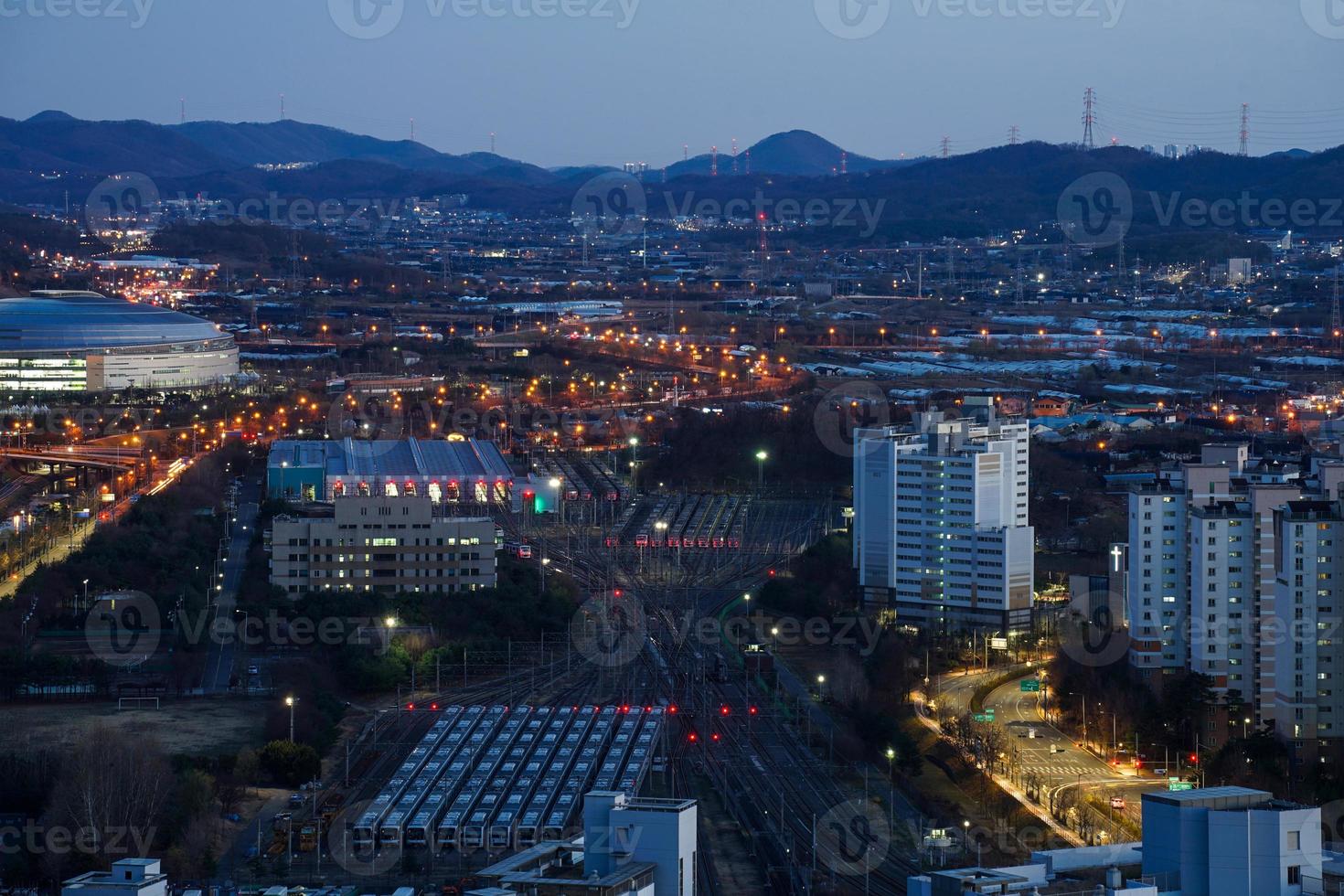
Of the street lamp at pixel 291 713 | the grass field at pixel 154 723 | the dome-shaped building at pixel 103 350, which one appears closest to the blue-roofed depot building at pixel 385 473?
the grass field at pixel 154 723

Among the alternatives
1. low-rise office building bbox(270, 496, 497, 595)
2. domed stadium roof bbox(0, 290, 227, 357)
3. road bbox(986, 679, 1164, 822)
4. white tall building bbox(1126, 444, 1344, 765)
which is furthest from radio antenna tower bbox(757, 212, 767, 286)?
road bbox(986, 679, 1164, 822)

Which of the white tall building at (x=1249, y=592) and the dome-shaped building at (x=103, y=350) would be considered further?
the dome-shaped building at (x=103, y=350)

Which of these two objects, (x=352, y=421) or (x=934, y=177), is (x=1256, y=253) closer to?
(x=934, y=177)

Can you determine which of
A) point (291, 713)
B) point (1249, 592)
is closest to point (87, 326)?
point (291, 713)

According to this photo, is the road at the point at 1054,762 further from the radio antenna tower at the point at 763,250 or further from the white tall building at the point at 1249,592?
the radio antenna tower at the point at 763,250

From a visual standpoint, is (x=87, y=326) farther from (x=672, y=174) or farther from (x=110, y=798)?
(x=672, y=174)
